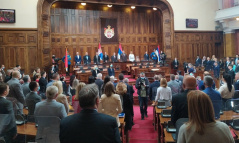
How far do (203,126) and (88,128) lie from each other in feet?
2.84

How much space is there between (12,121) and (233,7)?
1643 cm

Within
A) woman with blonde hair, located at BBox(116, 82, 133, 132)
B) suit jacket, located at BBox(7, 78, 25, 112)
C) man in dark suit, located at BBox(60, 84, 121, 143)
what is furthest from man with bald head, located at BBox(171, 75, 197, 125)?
suit jacket, located at BBox(7, 78, 25, 112)

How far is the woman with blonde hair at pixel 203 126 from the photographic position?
1587mm

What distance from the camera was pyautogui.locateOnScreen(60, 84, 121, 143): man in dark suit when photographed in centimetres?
169

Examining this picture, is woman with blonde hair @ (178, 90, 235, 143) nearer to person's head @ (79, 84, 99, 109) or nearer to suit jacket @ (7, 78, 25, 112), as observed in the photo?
person's head @ (79, 84, 99, 109)

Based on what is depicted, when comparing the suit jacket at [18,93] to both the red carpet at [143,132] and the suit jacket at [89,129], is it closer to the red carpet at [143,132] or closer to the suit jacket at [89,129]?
the red carpet at [143,132]

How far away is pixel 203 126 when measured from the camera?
1.58 meters

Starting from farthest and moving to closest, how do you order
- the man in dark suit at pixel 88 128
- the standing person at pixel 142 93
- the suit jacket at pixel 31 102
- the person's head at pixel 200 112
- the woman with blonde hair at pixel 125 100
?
the standing person at pixel 142 93 < the woman with blonde hair at pixel 125 100 < the suit jacket at pixel 31 102 < the man in dark suit at pixel 88 128 < the person's head at pixel 200 112

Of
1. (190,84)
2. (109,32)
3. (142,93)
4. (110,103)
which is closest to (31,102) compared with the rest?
(110,103)

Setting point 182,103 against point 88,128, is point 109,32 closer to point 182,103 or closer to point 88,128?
point 182,103

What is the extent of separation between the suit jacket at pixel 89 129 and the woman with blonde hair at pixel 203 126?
1.92ft

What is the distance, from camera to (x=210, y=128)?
1595 millimetres

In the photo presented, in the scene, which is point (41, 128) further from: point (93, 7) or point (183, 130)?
point (93, 7)

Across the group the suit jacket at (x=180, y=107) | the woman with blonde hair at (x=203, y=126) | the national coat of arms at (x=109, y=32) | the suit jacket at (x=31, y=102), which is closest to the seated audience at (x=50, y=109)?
the suit jacket at (x=31, y=102)
